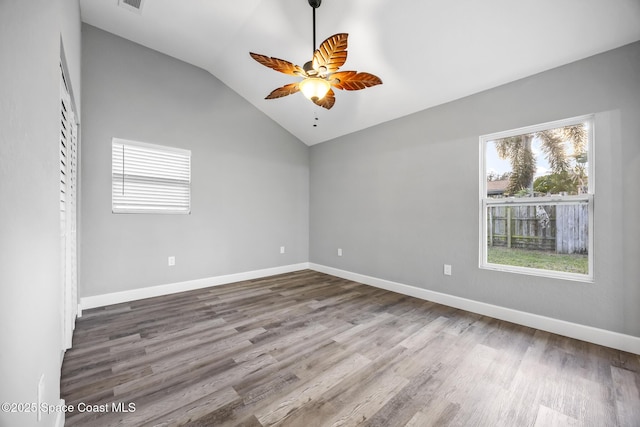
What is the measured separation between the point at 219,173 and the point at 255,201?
2.46 ft

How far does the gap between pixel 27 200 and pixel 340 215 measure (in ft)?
13.2

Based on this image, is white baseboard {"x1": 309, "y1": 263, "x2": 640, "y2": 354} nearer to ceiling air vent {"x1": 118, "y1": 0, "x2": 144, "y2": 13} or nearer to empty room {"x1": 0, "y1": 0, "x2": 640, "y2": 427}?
empty room {"x1": 0, "y1": 0, "x2": 640, "y2": 427}

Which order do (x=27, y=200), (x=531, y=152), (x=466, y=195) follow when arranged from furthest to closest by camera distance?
1. (x=466, y=195)
2. (x=531, y=152)
3. (x=27, y=200)

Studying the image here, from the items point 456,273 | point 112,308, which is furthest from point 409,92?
point 112,308

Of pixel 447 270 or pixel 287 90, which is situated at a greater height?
pixel 287 90

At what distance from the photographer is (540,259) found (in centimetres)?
268

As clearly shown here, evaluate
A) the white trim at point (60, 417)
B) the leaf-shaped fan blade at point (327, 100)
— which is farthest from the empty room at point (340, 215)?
the leaf-shaped fan blade at point (327, 100)

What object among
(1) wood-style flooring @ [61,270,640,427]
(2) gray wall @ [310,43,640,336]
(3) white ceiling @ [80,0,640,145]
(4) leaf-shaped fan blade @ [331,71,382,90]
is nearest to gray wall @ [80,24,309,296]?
(3) white ceiling @ [80,0,640,145]

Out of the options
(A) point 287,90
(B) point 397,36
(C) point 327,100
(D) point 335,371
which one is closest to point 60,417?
(D) point 335,371

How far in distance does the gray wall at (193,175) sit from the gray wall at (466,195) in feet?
2.89

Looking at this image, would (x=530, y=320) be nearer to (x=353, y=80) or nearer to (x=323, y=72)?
(x=353, y=80)

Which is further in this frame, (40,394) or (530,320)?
(530,320)

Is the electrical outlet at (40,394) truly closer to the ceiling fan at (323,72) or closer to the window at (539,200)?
the ceiling fan at (323,72)

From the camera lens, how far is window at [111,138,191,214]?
10.7ft
